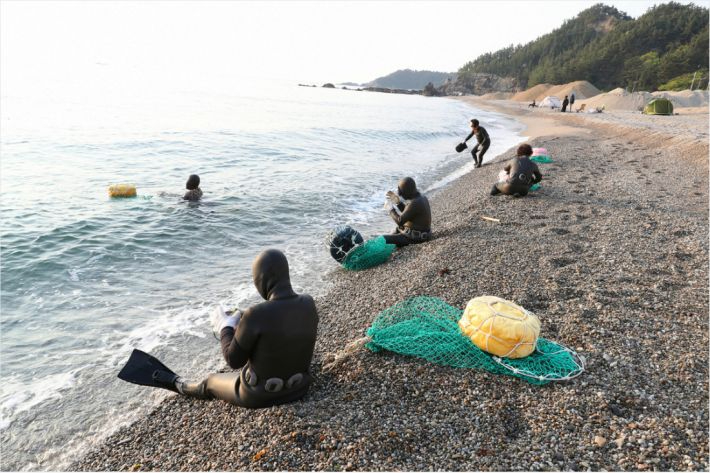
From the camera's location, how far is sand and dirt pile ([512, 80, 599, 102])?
246 ft

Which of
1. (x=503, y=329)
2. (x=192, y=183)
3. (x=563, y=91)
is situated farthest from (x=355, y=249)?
(x=563, y=91)

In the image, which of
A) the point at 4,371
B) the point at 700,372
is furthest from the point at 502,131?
the point at 4,371

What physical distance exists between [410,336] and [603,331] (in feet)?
7.88

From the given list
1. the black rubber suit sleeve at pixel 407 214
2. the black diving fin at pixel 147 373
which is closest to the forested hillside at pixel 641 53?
the black rubber suit sleeve at pixel 407 214

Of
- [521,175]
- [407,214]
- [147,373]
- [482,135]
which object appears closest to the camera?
[147,373]

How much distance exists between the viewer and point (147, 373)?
16.3 feet

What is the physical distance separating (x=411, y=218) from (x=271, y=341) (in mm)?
5776

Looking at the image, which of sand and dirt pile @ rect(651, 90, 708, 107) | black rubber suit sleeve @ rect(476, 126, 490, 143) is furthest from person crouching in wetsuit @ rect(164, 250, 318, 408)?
sand and dirt pile @ rect(651, 90, 708, 107)

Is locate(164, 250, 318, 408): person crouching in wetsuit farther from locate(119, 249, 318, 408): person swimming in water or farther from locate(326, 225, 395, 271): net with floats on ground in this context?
locate(326, 225, 395, 271): net with floats on ground

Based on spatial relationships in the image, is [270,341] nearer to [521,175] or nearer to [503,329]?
[503,329]

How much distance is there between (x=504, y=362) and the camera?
14.3ft

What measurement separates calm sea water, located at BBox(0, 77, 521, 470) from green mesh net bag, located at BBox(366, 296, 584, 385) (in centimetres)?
265

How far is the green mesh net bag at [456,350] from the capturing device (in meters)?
4.25

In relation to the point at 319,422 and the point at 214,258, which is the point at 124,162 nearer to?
the point at 214,258
